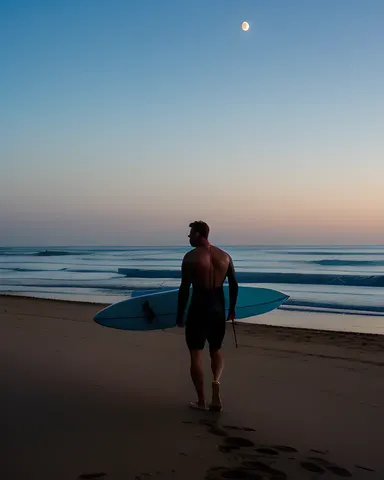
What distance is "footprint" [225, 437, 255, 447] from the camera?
12.0 feet

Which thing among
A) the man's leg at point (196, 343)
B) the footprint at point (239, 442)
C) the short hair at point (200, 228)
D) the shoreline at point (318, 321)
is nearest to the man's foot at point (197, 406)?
the man's leg at point (196, 343)

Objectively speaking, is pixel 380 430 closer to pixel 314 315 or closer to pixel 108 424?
pixel 108 424

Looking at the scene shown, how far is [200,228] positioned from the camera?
4480 millimetres

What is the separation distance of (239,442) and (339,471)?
0.74m

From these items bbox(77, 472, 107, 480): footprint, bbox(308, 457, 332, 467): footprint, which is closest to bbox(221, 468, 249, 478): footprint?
bbox(308, 457, 332, 467): footprint

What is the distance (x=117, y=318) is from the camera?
6.27 m

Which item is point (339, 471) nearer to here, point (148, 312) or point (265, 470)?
point (265, 470)

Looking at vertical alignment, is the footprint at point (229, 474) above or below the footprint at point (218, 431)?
above

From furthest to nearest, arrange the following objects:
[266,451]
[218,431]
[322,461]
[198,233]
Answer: [198,233], [218,431], [266,451], [322,461]

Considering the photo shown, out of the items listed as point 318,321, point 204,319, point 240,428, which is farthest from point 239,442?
point 318,321

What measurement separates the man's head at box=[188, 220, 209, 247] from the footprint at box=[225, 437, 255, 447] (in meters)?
1.62

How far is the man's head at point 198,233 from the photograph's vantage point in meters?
4.46

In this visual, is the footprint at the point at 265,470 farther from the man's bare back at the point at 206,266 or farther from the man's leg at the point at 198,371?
the man's bare back at the point at 206,266

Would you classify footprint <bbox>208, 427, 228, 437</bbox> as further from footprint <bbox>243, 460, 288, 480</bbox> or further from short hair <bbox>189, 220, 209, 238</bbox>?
short hair <bbox>189, 220, 209, 238</bbox>
